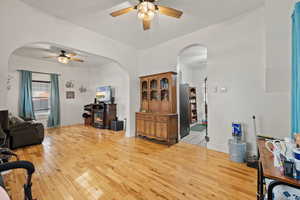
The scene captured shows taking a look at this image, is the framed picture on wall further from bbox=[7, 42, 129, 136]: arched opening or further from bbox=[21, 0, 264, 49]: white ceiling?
bbox=[21, 0, 264, 49]: white ceiling

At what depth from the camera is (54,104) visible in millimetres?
5844

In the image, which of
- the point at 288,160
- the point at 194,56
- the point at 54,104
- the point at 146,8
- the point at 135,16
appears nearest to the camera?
the point at 288,160

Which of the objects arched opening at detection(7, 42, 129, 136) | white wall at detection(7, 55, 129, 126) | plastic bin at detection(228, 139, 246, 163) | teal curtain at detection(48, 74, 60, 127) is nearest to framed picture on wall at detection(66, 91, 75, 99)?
arched opening at detection(7, 42, 129, 136)

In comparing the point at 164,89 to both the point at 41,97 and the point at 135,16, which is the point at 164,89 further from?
the point at 41,97

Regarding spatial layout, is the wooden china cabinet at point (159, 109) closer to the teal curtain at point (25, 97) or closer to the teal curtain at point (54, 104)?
the teal curtain at point (54, 104)

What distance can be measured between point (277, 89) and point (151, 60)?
10.7ft

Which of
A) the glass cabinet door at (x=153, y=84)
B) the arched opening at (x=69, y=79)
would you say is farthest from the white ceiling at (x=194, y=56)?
the arched opening at (x=69, y=79)

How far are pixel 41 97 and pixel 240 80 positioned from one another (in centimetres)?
734

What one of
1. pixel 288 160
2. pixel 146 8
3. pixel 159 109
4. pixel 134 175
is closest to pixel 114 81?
pixel 159 109

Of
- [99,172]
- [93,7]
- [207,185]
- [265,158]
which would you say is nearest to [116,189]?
[99,172]

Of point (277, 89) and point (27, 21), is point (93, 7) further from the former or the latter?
point (277, 89)

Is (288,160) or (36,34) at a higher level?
(36,34)

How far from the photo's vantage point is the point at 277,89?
6.60ft

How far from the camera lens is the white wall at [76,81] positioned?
4.95m
